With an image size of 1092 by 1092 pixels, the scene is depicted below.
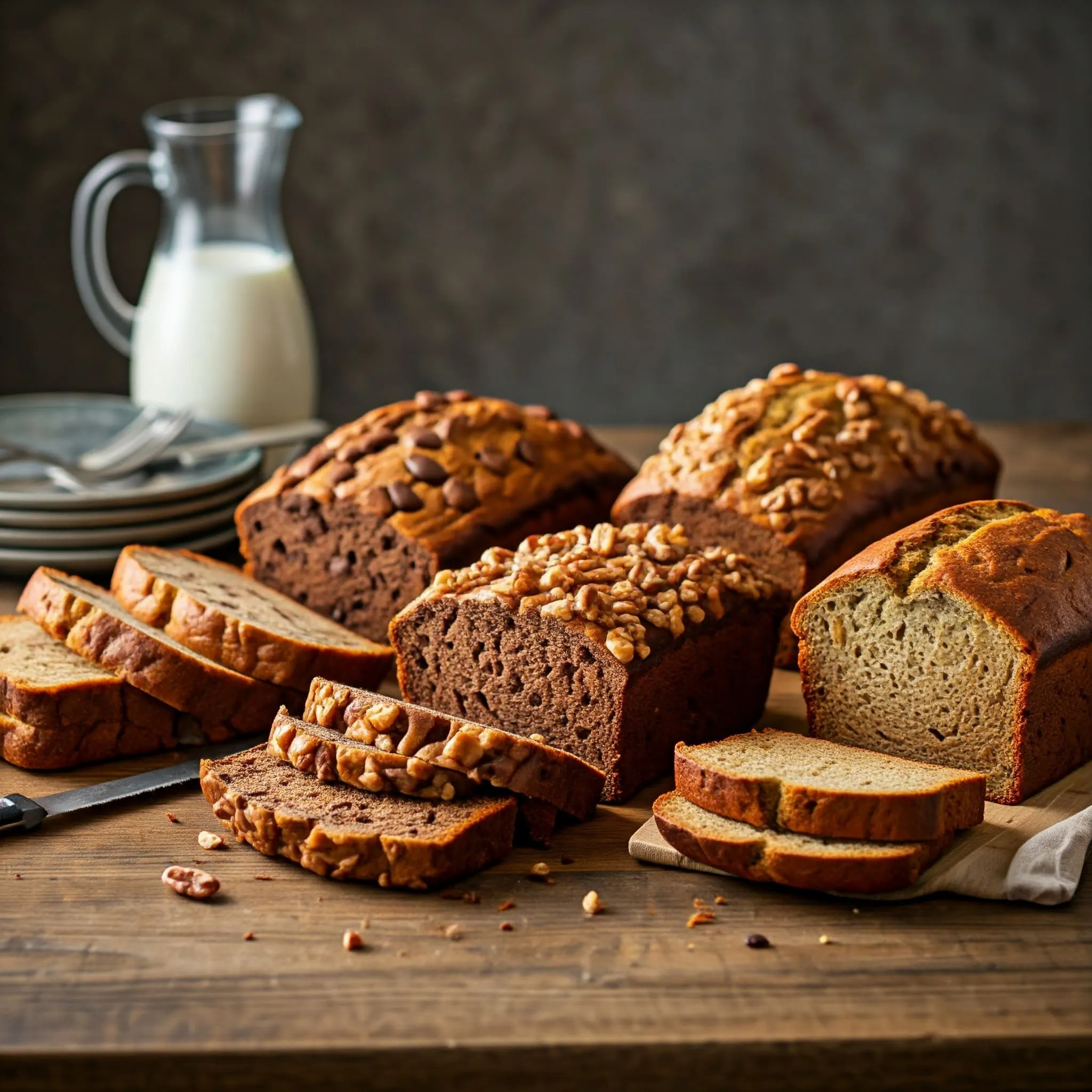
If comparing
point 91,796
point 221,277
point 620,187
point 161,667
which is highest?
point 620,187

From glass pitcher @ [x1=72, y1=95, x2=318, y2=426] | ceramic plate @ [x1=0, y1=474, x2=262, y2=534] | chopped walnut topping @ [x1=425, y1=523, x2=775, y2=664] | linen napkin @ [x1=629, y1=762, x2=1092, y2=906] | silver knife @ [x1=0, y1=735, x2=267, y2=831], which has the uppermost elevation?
Result: glass pitcher @ [x1=72, y1=95, x2=318, y2=426]

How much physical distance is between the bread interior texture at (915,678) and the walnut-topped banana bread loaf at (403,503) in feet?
3.26

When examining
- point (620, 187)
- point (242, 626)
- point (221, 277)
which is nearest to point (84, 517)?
point (242, 626)

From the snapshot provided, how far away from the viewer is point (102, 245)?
503 centimetres

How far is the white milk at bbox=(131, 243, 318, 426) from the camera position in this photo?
4793mm

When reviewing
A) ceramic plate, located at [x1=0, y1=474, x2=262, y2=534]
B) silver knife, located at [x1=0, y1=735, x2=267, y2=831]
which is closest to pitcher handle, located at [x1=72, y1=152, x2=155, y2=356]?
ceramic plate, located at [x1=0, y1=474, x2=262, y2=534]

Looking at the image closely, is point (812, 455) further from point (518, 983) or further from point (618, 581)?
point (518, 983)

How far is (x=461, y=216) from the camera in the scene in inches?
298

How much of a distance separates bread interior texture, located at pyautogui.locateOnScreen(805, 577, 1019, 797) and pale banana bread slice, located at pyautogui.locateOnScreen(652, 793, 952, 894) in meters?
0.32

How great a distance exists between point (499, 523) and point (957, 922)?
162 cm

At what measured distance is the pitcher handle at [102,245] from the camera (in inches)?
195

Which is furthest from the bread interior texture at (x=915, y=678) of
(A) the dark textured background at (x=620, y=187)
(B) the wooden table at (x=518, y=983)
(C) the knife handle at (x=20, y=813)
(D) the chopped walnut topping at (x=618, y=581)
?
A: (A) the dark textured background at (x=620, y=187)

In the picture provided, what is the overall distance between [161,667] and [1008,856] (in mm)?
1772

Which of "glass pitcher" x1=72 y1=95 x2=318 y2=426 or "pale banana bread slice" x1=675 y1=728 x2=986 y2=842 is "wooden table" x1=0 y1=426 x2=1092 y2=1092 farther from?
"glass pitcher" x1=72 y1=95 x2=318 y2=426
